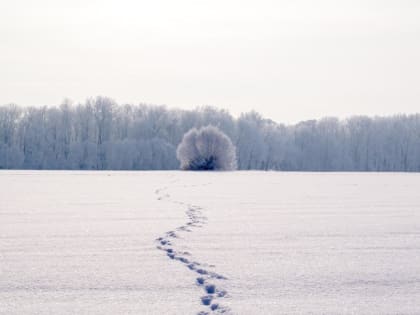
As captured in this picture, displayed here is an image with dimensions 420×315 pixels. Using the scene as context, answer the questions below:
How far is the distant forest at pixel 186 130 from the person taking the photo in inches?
1957

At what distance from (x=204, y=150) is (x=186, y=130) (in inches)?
992

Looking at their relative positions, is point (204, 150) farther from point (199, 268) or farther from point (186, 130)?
point (199, 268)

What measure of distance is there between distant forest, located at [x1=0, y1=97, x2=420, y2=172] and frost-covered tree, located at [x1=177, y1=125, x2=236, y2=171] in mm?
16788

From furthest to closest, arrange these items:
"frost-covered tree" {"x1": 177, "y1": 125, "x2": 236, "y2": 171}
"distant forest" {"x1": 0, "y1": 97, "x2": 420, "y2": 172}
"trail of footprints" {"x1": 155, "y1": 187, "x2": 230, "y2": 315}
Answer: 1. "distant forest" {"x1": 0, "y1": 97, "x2": 420, "y2": 172}
2. "frost-covered tree" {"x1": 177, "y1": 125, "x2": 236, "y2": 171}
3. "trail of footprints" {"x1": 155, "y1": 187, "x2": 230, "y2": 315}

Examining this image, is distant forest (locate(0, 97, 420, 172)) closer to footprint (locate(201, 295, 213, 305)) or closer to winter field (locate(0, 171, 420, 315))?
winter field (locate(0, 171, 420, 315))

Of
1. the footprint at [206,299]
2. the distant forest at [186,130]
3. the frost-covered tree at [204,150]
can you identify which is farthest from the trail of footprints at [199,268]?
the distant forest at [186,130]

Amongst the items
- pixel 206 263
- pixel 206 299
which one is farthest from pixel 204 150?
pixel 206 299

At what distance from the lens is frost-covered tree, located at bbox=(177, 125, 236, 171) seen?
30.0 metres

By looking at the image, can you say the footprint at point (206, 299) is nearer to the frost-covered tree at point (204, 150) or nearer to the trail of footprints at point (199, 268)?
the trail of footprints at point (199, 268)

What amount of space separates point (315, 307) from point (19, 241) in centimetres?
305

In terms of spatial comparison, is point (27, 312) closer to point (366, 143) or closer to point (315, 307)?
point (315, 307)

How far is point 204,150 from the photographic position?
3009 centimetres

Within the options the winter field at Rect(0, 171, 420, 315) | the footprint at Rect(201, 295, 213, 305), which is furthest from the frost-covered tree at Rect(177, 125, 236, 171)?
the footprint at Rect(201, 295, 213, 305)

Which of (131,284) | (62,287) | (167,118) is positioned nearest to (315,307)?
(131,284)
